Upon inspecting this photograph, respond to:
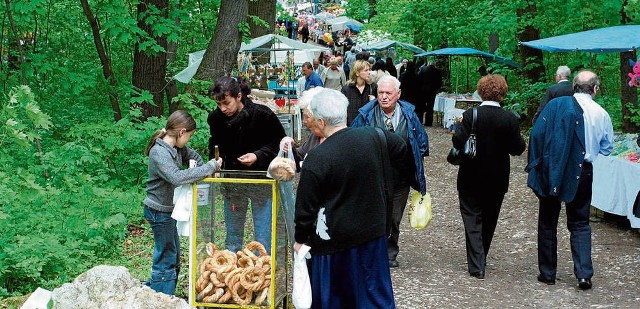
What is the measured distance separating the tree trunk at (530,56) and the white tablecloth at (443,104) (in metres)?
2.55

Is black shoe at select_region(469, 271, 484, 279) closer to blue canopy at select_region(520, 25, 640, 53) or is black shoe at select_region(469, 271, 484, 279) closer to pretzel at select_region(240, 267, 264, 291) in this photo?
pretzel at select_region(240, 267, 264, 291)

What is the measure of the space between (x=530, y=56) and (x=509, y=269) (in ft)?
40.6

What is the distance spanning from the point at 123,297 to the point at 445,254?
4521mm

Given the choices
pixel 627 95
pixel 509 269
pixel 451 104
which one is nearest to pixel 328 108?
pixel 509 269

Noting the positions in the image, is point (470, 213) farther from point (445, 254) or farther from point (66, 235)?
point (66, 235)

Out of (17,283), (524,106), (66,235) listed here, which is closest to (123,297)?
(17,283)

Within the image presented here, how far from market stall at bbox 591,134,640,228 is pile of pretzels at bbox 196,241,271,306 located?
5.17m

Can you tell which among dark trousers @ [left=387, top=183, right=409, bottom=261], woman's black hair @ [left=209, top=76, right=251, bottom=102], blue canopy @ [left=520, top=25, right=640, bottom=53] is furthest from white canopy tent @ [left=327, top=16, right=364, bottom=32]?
woman's black hair @ [left=209, top=76, right=251, bottom=102]

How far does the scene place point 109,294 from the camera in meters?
5.43

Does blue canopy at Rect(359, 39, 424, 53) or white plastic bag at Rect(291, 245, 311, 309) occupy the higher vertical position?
blue canopy at Rect(359, 39, 424, 53)

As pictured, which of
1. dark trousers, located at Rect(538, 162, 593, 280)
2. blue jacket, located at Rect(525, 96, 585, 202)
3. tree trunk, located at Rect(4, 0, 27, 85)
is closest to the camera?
blue jacket, located at Rect(525, 96, 585, 202)

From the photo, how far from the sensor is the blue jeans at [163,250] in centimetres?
634

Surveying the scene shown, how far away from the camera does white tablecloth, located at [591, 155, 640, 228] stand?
378 inches

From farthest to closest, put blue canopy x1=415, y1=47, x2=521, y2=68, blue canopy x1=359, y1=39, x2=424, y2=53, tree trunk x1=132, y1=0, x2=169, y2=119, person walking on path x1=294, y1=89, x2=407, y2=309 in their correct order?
blue canopy x1=359, y1=39, x2=424, y2=53 → blue canopy x1=415, y1=47, x2=521, y2=68 → tree trunk x1=132, y1=0, x2=169, y2=119 → person walking on path x1=294, y1=89, x2=407, y2=309
